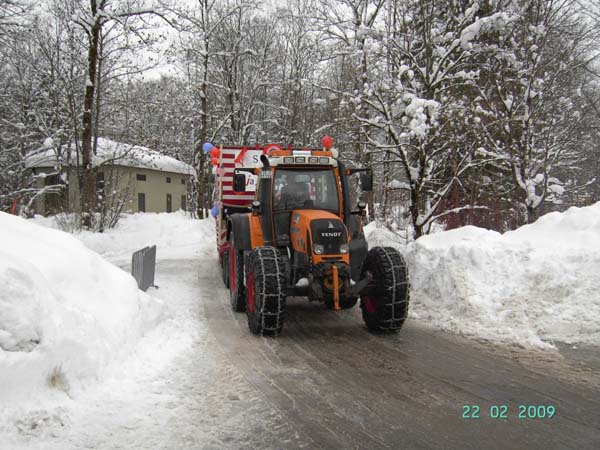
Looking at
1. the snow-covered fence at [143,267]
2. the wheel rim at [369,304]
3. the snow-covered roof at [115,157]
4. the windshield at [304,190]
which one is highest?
the snow-covered roof at [115,157]

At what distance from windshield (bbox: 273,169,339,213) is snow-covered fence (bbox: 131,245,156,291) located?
259 cm

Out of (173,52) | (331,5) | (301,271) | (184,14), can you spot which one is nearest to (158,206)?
(173,52)

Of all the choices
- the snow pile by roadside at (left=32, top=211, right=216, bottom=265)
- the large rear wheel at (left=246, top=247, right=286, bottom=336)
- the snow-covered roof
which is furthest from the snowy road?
the snow-covered roof

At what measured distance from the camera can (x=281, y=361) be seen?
5672 mm

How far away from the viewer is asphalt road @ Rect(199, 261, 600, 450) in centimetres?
379

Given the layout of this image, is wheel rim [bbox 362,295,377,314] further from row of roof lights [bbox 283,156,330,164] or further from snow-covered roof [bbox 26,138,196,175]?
snow-covered roof [bbox 26,138,196,175]

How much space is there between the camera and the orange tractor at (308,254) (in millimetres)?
6598

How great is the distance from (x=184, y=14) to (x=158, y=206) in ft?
71.2

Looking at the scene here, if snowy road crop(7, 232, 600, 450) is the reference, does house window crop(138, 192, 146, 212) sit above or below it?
above

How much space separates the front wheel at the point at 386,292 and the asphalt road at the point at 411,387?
0.66ft

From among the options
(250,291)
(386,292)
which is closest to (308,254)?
(250,291)
